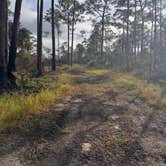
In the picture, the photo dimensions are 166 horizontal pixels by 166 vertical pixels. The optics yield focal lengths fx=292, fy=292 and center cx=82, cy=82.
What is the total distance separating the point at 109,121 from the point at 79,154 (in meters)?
2.50

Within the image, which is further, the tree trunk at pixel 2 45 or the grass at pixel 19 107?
the tree trunk at pixel 2 45

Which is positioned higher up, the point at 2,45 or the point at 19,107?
the point at 2,45

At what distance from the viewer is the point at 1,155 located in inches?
209

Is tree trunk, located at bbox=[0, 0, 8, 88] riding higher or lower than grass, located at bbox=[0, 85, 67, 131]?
higher

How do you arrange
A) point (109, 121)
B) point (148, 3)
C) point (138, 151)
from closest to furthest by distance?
1. point (138, 151)
2. point (109, 121)
3. point (148, 3)

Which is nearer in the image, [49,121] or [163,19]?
[49,121]

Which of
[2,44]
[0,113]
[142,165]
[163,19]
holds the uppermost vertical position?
[163,19]

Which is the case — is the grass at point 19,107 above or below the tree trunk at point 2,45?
below

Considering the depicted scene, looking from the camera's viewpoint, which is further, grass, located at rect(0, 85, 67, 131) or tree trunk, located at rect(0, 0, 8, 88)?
tree trunk, located at rect(0, 0, 8, 88)

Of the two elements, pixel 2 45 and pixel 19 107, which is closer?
pixel 19 107

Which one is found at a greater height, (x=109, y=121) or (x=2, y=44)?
(x=2, y=44)

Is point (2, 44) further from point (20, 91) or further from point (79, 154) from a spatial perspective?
point (79, 154)

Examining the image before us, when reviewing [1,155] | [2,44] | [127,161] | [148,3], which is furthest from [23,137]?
[148,3]

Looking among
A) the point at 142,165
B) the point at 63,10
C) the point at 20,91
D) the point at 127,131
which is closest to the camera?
the point at 142,165
